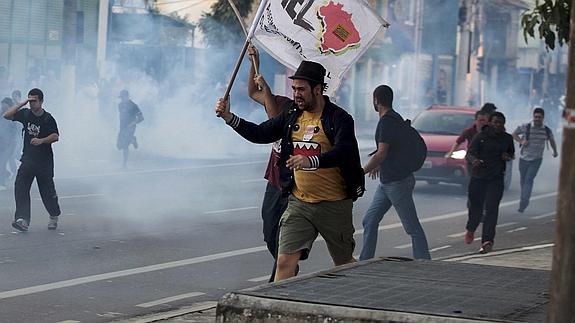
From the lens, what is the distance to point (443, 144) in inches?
883

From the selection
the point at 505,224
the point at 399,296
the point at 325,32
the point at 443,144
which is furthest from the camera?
the point at 443,144

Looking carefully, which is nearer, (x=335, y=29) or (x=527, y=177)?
(x=335, y=29)

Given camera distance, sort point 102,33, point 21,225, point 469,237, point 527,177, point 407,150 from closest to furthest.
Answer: point 407,150, point 21,225, point 469,237, point 527,177, point 102,33

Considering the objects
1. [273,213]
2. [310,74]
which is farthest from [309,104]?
[273,213]

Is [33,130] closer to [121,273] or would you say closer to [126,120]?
[121,273]

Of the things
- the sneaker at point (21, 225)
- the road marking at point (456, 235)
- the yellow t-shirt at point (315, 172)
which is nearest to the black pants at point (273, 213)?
the yellow t-shirt at point (315, 172)

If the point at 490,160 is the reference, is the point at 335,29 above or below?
above

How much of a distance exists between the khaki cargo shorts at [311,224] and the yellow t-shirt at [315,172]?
5 centimetres

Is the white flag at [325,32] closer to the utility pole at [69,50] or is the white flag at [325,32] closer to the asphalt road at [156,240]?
the asphalt road at [156,240]

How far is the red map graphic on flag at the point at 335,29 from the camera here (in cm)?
938

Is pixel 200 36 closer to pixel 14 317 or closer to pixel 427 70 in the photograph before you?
pixel 427 70

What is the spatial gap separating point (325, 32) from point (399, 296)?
3.81m

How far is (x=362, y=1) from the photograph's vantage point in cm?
955

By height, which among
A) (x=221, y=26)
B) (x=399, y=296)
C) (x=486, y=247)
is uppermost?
(x=221, y=26)
